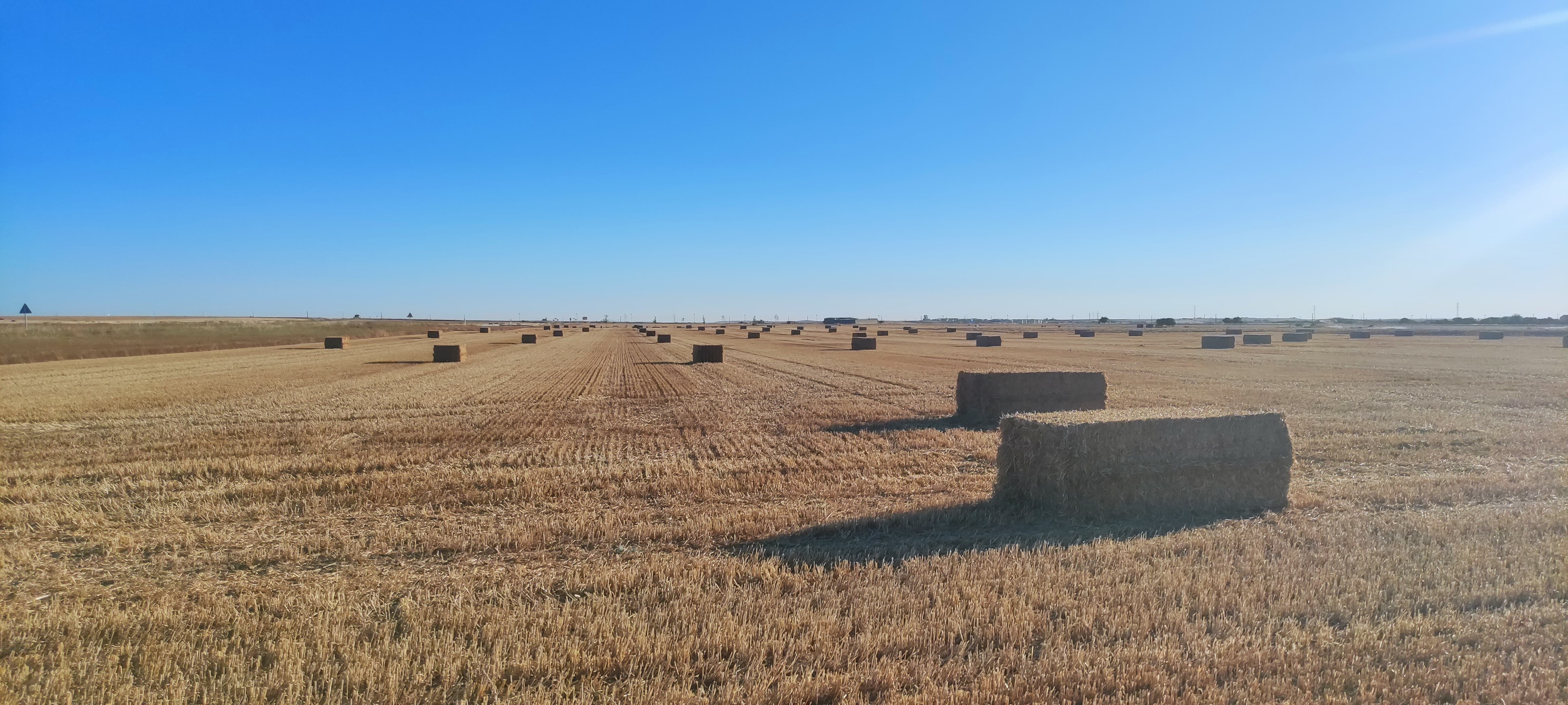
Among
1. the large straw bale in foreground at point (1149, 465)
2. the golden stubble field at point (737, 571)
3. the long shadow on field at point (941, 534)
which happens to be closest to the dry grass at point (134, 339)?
the golden stubble field at point (737, 571)

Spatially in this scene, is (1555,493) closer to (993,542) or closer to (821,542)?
(993,542)

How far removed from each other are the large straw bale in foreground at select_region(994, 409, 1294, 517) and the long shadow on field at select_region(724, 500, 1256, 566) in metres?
0.33

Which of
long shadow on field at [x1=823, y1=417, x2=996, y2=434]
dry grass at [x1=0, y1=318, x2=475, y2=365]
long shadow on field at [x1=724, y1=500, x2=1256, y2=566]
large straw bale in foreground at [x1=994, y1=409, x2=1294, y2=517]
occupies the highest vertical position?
dry grass at [x1=0, y1=318, x2=475, y2=365]

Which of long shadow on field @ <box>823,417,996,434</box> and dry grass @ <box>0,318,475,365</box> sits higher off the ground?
dry grass @ <box>0,318,475,365</box>

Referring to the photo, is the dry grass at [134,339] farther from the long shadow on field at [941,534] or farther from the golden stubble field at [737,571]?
the long shadow on field at [941,534]

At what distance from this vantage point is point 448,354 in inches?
1540

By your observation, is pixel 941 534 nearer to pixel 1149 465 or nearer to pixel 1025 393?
pixel 1149 465

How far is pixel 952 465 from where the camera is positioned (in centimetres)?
1174

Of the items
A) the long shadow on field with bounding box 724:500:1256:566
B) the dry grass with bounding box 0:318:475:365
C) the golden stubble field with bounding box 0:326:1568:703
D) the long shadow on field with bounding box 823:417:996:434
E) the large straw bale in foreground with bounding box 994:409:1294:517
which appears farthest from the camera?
the dry grass with bounding box 0:318:475:365

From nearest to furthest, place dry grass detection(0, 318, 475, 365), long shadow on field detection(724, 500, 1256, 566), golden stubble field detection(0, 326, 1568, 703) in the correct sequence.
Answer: golden stubble field detection(0, 326, 1568, 703) → long shadow on field detection(724, 500, 1256, 566) → dry grass detection(0, 318, 475, 365)

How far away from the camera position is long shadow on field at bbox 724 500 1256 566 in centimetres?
714

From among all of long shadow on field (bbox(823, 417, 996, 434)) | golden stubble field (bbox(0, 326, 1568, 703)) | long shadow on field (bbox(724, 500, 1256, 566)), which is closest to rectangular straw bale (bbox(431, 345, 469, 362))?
golden stubble field (bbox(0, 326, 1568, 703))

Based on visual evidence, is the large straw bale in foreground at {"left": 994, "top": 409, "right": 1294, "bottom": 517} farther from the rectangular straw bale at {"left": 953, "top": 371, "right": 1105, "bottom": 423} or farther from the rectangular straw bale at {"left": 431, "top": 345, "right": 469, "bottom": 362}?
the rectangular straw bale at {"left": 431, "top": 345, "right": 469, "bottom": 362}

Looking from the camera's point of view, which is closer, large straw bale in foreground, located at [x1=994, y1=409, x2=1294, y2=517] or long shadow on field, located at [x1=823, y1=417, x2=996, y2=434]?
large straw bale in foreground, located at [x1=994, y1=409, x2=1294, y2=517]
